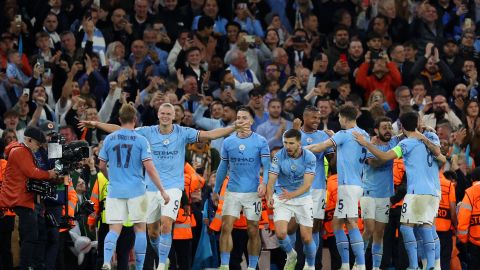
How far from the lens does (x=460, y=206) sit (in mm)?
21234

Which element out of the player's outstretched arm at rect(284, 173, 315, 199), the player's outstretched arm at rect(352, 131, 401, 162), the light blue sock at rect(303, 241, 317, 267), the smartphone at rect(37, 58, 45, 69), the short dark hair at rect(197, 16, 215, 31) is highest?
the short dark hair at rect(197, 16, 215, 31)

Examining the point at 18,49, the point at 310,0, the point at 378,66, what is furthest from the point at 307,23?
the point at 18,49

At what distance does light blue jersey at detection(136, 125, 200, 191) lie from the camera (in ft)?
65.5

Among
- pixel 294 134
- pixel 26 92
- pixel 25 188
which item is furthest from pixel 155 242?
pixel 26 92

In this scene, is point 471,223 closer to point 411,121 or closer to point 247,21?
point 411,121

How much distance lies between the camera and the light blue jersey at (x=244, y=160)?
808 inches

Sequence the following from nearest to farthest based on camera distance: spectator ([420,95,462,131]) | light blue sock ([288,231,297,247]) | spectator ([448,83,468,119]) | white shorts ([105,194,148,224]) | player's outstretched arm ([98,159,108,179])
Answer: white shorts ([105,194,148,224])
player's outstretched arm ([98,159,108,179])
light blue sock ([288,231,297,247])
spectator ([420,95,462,131])
spectator ([448,83,468,119])

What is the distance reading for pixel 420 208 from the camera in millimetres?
20062

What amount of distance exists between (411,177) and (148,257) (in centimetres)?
452

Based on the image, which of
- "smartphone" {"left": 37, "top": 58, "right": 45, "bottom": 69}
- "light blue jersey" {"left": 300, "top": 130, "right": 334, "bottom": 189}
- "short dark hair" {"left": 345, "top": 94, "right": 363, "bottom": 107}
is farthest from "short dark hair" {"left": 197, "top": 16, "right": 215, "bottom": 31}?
"light blue jersey" {"left": 300, "top": 130, "right": 334, "bottom": 189}

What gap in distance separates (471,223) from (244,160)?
3.88 meters

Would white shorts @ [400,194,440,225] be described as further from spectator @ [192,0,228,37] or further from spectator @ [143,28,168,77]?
spectator @ [192,0,228,37]

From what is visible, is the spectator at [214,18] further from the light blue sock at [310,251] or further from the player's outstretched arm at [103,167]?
the light blue sock at [310,251]

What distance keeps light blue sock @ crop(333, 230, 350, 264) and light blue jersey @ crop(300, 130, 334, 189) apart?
900 mm
